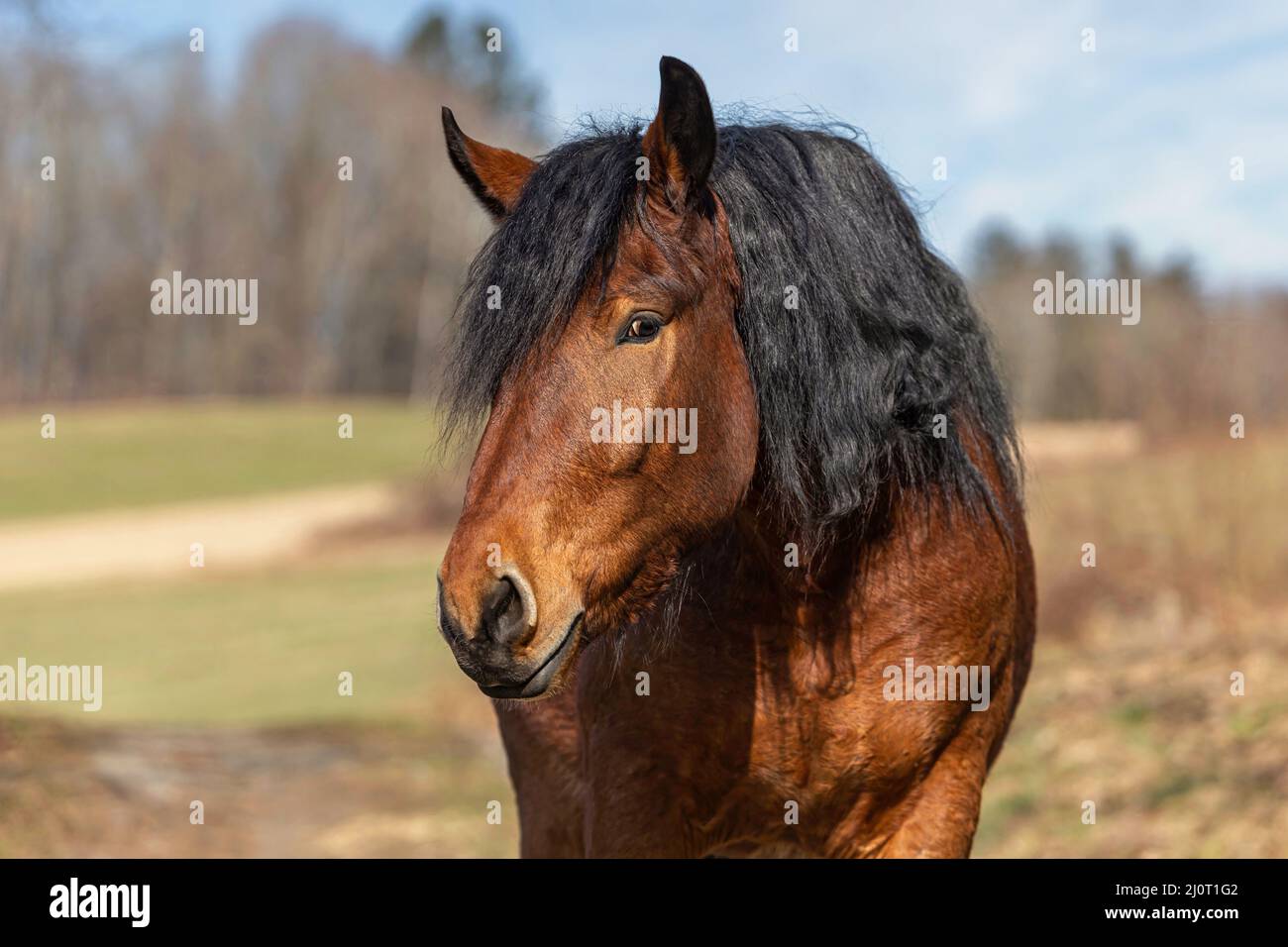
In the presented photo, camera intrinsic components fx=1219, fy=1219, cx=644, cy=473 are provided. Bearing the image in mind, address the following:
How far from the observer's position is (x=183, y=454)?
40625 millimetres

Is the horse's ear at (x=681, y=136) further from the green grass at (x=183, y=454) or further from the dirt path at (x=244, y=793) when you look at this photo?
the green grass at (x=183, y=454)

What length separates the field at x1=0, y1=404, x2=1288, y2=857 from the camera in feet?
25.3

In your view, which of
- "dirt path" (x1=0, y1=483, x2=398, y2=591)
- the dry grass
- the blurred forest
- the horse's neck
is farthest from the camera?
the blurred forest

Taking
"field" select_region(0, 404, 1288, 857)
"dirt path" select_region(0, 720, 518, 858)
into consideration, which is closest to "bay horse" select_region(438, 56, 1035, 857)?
"field" select_region(0, 404, 1288, 857)

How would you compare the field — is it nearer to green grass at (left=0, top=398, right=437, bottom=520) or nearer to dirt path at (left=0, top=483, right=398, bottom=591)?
dirt path at (left=0, top=483, right=398, bottom=591)

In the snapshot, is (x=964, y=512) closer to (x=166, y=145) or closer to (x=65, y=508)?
(x=65, y=508)

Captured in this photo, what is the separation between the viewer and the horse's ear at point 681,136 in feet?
9.12

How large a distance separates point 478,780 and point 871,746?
834 centimetres

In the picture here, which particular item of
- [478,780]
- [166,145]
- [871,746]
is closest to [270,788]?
[478,780]

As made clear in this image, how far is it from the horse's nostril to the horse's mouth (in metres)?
0.11

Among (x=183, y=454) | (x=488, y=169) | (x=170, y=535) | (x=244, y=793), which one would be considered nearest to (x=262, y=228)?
(x=183, y=454)

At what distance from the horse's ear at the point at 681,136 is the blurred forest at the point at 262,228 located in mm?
45069

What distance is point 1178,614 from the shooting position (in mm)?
11445

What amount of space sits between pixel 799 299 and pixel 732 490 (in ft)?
1.72
